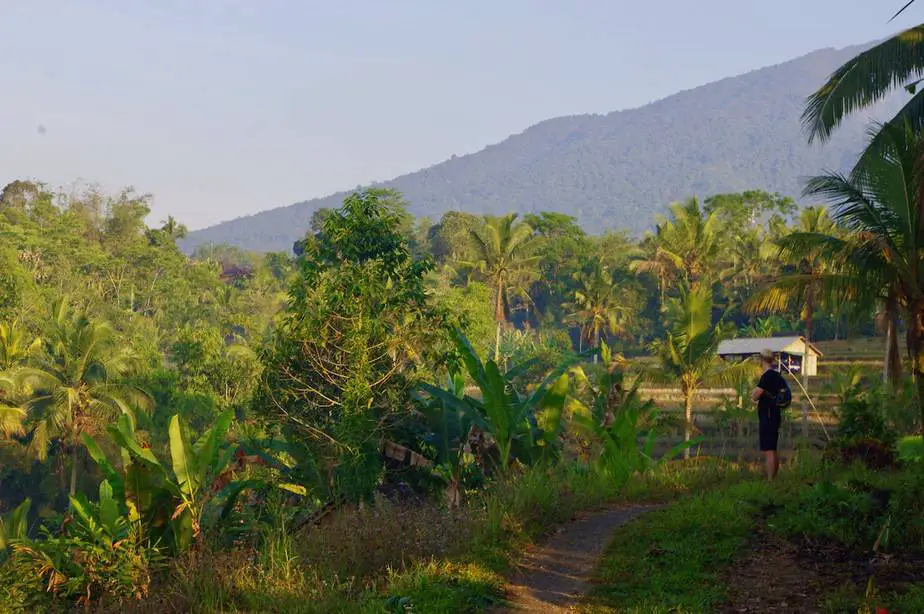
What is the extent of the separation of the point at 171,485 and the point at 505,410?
17.0 ft

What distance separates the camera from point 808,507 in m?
9.98

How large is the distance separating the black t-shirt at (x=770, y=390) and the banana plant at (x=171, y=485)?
21.1ft

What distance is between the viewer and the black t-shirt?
12.8m

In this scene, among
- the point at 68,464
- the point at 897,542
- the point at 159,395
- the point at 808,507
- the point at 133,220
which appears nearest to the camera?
the point at 897,542

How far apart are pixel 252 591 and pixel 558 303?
293ft

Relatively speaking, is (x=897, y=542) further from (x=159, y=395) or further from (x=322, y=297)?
(x=159, y=395)

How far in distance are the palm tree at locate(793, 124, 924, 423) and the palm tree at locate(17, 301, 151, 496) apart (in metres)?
31.4

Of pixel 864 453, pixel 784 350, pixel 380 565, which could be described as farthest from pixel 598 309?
pixel 380 565

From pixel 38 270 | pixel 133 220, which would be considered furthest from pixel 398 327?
pixel 133 220

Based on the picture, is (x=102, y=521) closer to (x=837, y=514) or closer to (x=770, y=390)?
(x=837, y=514)

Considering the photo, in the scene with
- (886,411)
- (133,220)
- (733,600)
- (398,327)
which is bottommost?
(886,411)

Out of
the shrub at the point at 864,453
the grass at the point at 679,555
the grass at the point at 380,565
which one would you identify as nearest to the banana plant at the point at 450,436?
the grass at the point at 380,565

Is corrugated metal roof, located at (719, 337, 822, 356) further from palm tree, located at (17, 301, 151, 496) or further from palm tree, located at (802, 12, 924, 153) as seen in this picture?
palm tree, located at (802, 12, 924, 153)

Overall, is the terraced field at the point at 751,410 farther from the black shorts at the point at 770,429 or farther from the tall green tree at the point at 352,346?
the black shorts at the point at 770,429
